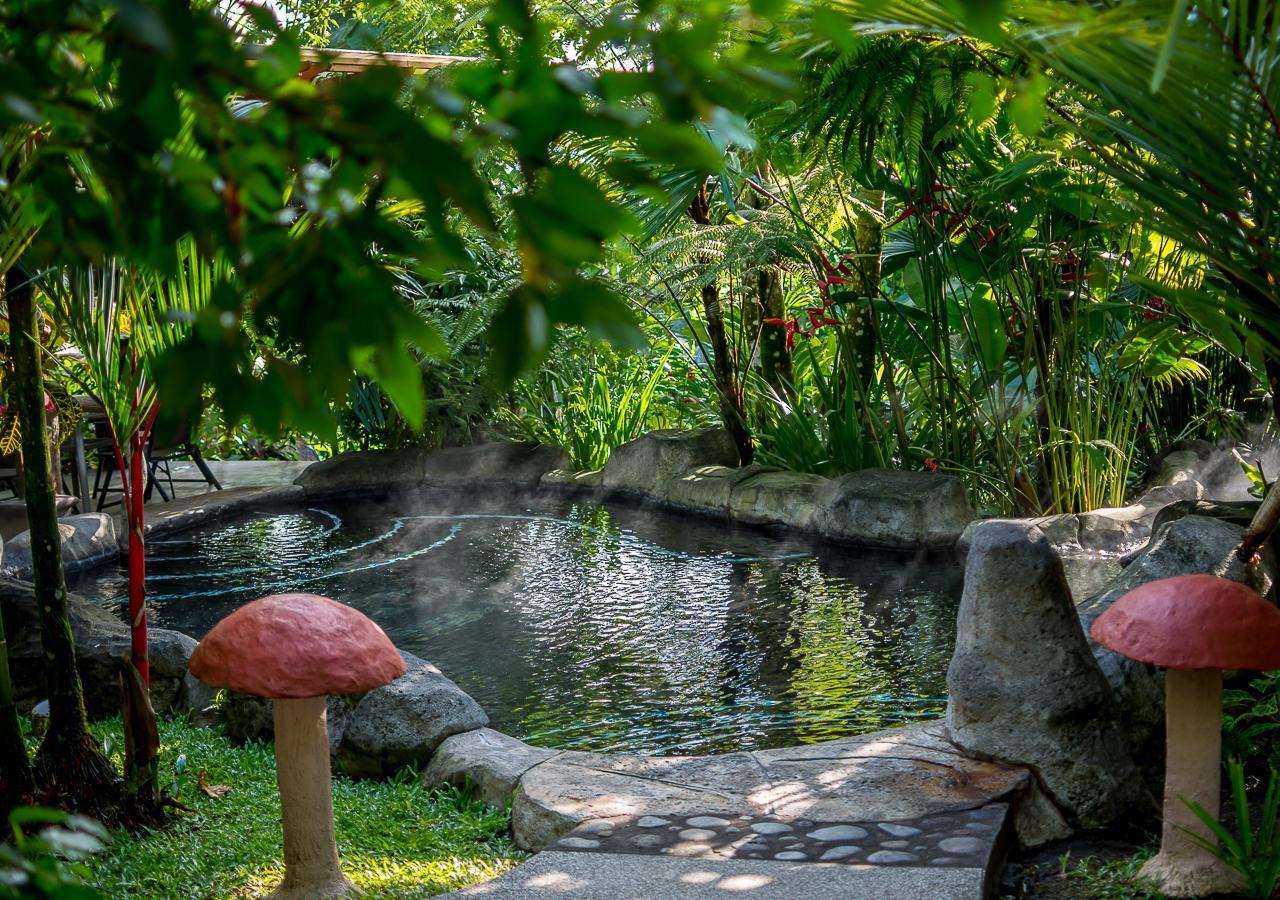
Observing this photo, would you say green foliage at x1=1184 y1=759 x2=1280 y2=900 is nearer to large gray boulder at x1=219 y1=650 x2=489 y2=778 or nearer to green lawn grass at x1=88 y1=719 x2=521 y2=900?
green lawn grass at x1=88 y1=719 x2=521 y2=900

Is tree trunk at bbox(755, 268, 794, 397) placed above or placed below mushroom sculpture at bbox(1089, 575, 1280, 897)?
above

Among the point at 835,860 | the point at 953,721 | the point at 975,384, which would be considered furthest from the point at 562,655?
the point at 975,384

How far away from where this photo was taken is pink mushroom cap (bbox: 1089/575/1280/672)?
110 inches

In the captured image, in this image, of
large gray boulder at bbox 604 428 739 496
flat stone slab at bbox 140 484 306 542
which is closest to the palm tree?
large gray boulder at bbox 604 428 739 496

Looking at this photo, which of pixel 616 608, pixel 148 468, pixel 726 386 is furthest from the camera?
pixel 726 386

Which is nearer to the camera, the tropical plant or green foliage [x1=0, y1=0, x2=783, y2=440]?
green foliage [x1=0, y1=0, x2=783, y2=440]

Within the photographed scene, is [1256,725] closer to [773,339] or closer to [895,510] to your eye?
[895,510]

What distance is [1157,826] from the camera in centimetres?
342

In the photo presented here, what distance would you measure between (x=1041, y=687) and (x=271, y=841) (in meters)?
2.21

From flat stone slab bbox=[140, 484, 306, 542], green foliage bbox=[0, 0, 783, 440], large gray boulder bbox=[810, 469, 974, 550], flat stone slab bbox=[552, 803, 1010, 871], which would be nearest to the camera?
green foliage bbox=[0, 0, 783, 440]

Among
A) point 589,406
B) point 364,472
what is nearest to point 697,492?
point 589,406

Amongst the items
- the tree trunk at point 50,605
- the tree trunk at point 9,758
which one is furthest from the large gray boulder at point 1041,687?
the tree trunk at point 9,758

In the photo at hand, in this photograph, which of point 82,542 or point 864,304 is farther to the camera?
point 864,304

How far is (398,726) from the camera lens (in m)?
4.16
